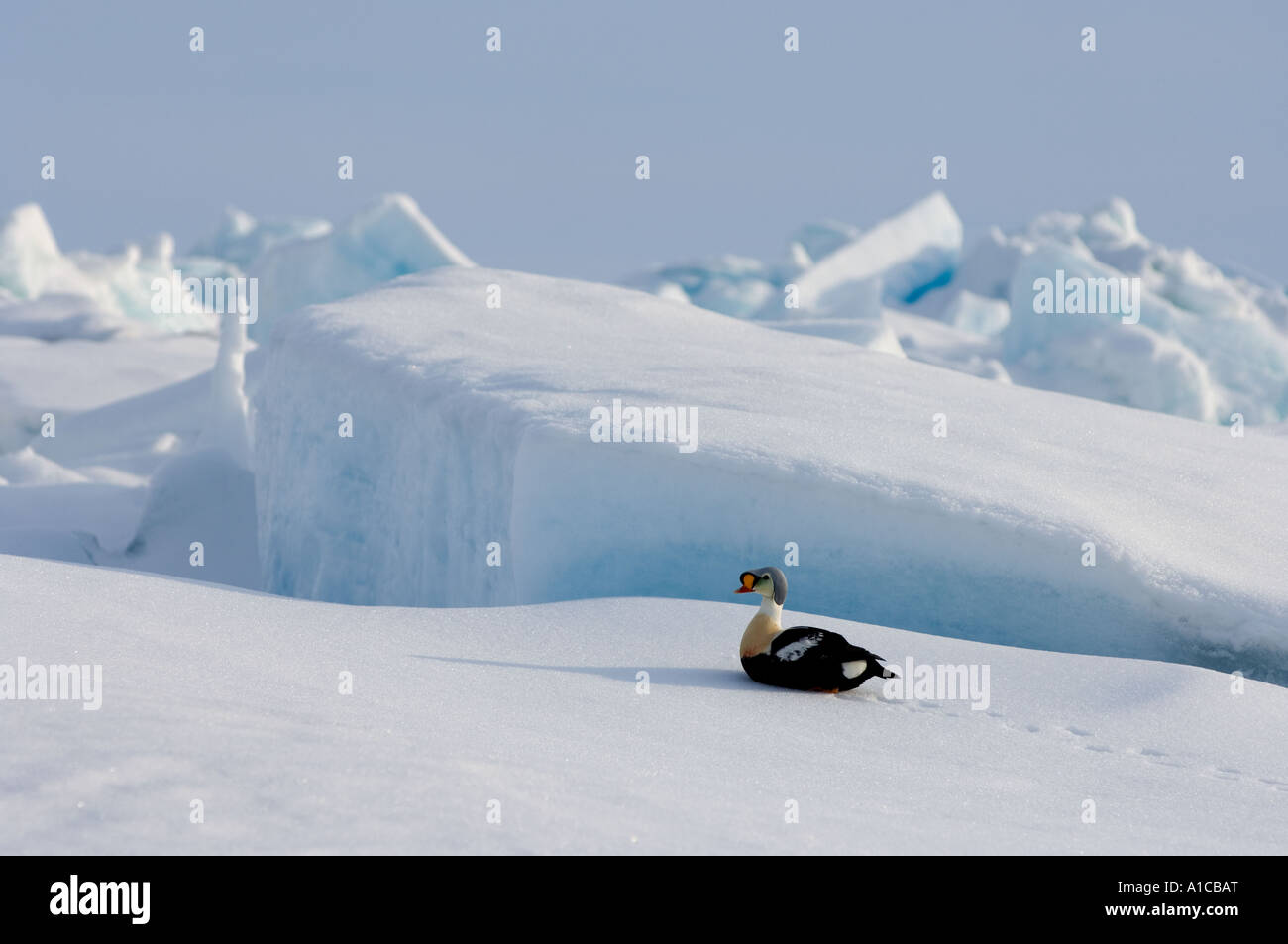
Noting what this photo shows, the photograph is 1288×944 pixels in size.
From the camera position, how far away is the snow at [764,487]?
5.11 metres

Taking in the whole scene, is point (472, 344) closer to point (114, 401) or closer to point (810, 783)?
point (810, 783)

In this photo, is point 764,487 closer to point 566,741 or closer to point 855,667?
point 855,667

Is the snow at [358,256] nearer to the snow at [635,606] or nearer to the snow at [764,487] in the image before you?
the snow at [635,606]

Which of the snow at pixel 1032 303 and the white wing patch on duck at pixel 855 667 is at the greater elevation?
the snow at pixel 1032 303

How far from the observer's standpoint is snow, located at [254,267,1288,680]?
5.11m

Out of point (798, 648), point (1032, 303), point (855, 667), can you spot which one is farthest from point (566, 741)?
point (1032, 303)

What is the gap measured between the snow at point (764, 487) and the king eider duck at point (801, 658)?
3.77ft

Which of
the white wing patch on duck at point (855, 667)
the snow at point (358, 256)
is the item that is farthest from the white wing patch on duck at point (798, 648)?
the snow at point (358, 256)

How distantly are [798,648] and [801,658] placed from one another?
32mm

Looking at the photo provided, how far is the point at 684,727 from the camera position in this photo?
3551 mm

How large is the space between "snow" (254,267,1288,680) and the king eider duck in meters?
1.15

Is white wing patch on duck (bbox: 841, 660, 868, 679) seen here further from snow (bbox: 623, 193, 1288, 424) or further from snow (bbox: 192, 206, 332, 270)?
snow (bbox: 192, 206, 332, 270)

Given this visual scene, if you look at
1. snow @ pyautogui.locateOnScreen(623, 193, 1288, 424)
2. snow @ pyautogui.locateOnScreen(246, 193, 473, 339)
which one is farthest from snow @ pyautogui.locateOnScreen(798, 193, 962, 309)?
snow @ pyautogui.locateOnScreen(246, 193, 473, 339)

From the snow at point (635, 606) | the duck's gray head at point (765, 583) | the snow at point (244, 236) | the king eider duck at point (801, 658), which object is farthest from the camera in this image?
the snow at point (244, 236)
